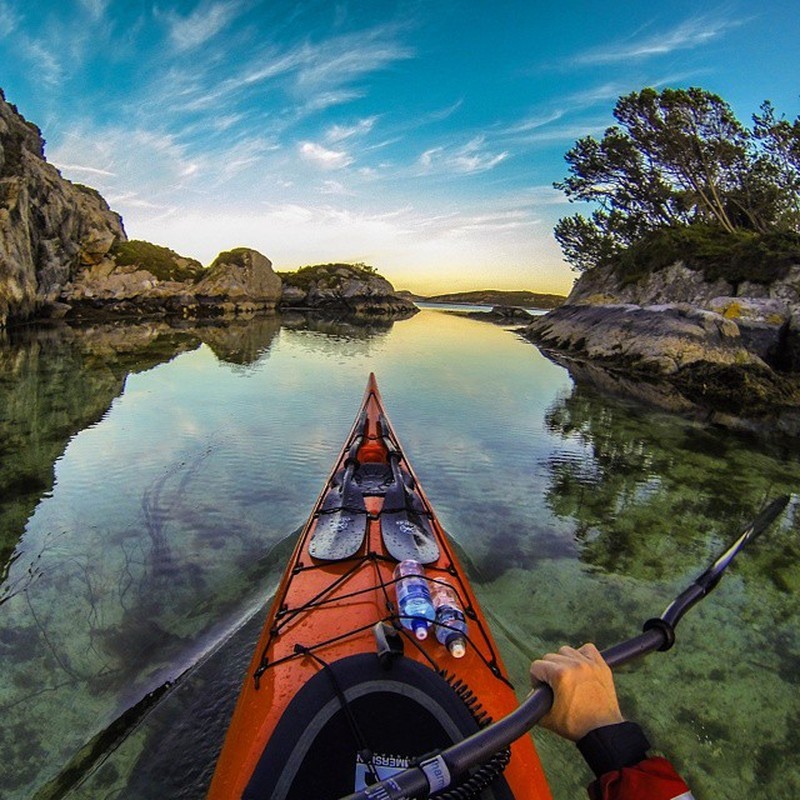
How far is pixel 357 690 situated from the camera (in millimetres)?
2904

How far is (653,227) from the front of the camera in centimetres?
4156

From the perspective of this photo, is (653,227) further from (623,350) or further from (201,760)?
(201,760)

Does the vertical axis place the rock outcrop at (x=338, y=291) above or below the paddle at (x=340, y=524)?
above

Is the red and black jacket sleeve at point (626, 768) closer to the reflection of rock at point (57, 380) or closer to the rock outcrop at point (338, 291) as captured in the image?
the reflection of rock at point (57, 380)

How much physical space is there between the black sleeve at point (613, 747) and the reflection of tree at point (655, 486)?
613 cm

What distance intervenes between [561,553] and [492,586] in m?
1.57

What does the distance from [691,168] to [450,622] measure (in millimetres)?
42235

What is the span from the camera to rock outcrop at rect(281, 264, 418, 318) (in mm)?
79062

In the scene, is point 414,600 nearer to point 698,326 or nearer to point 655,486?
point 655,486

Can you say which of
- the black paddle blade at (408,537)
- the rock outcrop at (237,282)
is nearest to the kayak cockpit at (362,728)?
the black paddle blade at (408,537)

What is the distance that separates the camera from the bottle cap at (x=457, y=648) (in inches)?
133

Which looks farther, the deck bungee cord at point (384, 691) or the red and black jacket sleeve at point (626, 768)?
the deck bungee cord at point (384, 691)

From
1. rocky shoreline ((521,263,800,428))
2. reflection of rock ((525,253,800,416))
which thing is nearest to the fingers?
rocky shoreline ((521,263,800,428))

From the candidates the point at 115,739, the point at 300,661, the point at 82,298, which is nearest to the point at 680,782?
the point at 300,661
